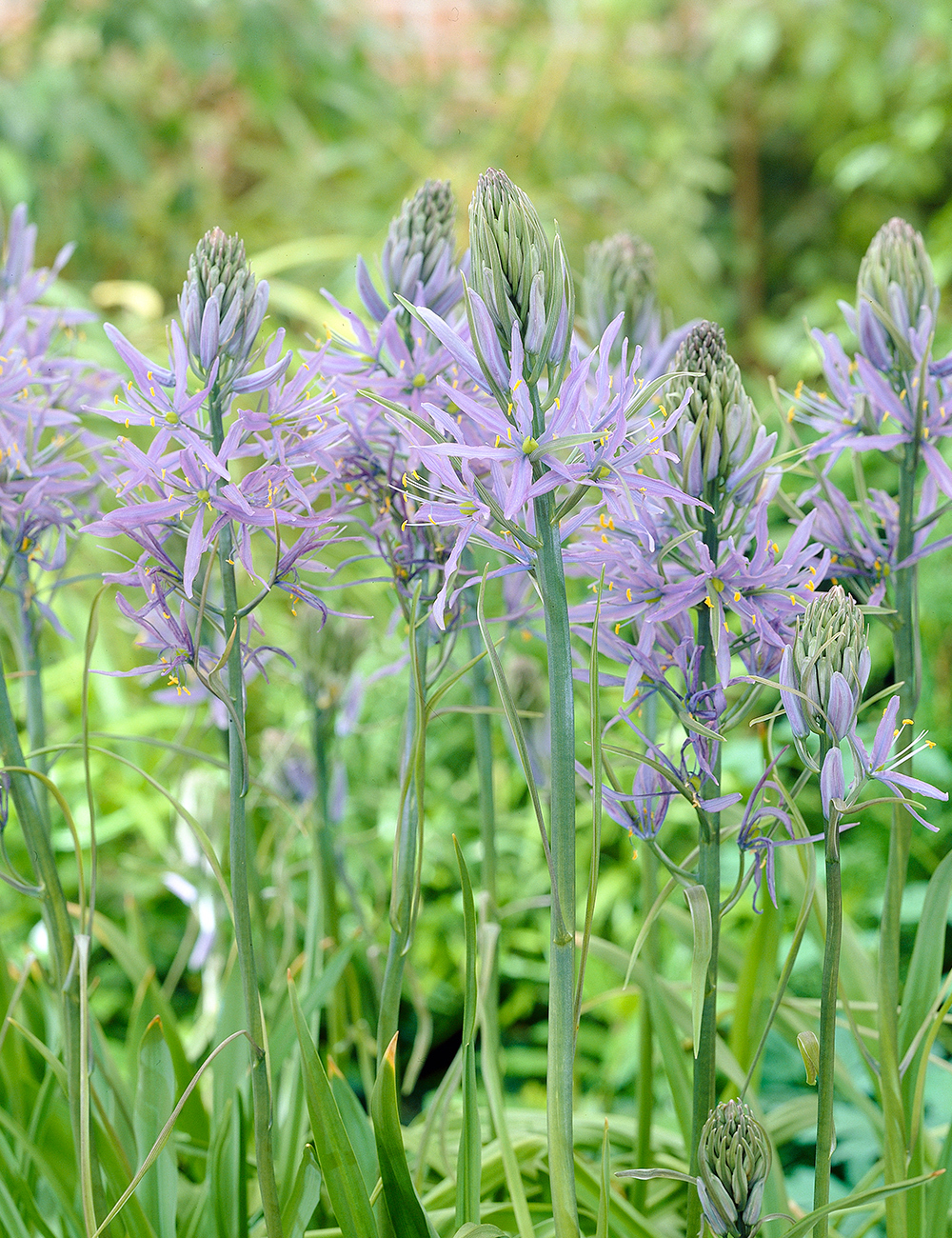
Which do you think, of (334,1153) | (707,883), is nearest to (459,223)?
(707,883)

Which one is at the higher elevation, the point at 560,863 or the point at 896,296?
the point at 896,296

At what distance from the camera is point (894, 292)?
831mm

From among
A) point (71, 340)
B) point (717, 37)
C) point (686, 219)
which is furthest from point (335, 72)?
point (71, 340)

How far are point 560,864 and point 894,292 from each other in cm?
55

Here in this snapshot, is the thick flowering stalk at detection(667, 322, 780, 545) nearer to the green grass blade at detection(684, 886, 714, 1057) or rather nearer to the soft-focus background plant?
the green grass blade at detection(684, 886, 714, 1057)

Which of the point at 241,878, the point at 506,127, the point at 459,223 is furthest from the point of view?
the point at 506,127

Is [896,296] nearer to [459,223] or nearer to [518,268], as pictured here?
[518,268]

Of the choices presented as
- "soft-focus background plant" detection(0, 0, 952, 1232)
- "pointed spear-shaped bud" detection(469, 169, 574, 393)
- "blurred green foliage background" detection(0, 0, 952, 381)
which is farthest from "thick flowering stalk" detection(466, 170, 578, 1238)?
"blurred green foliage background" detection(0, 0, 952, 381)

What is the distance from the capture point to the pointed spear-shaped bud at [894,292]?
2.74 ft

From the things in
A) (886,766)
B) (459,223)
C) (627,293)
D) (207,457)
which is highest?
(459,223)

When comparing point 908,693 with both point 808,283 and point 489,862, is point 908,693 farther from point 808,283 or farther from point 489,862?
point 808,283

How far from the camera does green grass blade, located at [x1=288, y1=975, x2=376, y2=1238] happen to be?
2.39 feet

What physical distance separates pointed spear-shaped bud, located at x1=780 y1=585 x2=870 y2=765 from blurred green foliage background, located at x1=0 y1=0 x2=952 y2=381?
200 cm

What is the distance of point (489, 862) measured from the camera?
1.06 m
